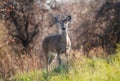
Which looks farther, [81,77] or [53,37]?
[53,37]

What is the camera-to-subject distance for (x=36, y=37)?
38.1 metres

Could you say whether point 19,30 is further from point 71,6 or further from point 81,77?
point 81,77

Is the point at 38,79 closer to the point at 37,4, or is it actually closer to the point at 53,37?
the point at 53,37

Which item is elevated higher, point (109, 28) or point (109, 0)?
point (109, 0)

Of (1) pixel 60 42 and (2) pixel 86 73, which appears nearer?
(2) pixel 86 73

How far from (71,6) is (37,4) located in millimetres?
3835

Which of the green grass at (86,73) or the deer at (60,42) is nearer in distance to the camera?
the green grass at (86,73)

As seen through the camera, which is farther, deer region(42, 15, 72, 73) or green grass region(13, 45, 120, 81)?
deer region(42, 15, 72, 73)

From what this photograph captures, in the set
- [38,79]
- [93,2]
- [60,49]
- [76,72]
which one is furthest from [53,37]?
[93,2]

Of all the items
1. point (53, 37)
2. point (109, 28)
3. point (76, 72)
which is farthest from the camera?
point (109, 28)

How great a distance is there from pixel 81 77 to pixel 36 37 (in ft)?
94.4

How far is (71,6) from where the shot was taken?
39.6 m

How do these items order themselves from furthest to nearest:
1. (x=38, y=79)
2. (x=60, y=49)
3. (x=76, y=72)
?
1. (x=60, y=49)
2. (x=38, y=79)
3. (x=76, y=72)

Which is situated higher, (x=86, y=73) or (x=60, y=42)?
(x=86, y=73)
